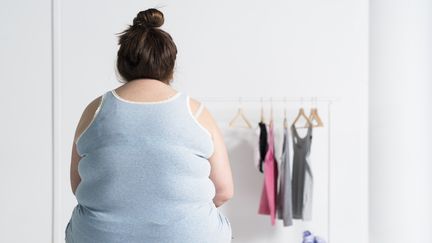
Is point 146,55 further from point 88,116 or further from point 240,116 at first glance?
point 240,116

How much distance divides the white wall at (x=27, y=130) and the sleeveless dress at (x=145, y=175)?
6.10 feet

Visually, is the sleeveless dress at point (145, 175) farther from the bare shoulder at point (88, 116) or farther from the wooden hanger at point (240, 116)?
the wooden hanger at point (240, 116)

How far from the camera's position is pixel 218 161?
4.45ft

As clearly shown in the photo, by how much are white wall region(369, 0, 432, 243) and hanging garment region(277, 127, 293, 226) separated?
1.75 feet

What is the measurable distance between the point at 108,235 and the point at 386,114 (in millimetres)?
1964

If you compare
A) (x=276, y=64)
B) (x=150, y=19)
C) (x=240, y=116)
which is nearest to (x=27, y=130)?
(x=240, y=116)

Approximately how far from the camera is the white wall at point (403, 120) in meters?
2.77

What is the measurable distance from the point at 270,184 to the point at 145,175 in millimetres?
1496

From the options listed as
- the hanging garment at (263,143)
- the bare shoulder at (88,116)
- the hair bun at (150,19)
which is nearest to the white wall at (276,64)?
the hanging garment at (263,143)

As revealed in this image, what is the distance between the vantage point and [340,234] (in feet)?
9.48

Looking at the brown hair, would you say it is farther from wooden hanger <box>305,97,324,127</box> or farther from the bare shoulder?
wooden hanger <box>305,97,324,127</box>

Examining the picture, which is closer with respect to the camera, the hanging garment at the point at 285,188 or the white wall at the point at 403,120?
the hanging garment at the point at 285,188

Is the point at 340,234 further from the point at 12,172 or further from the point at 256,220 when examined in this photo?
the point at 12,172

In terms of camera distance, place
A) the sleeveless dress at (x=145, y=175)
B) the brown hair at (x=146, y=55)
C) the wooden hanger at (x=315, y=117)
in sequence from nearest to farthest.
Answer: the sleeveless dress at (x=145, y=175) → the brown hair at (x=146, y=55) → the wooden hanger at (x=315, y=117)
